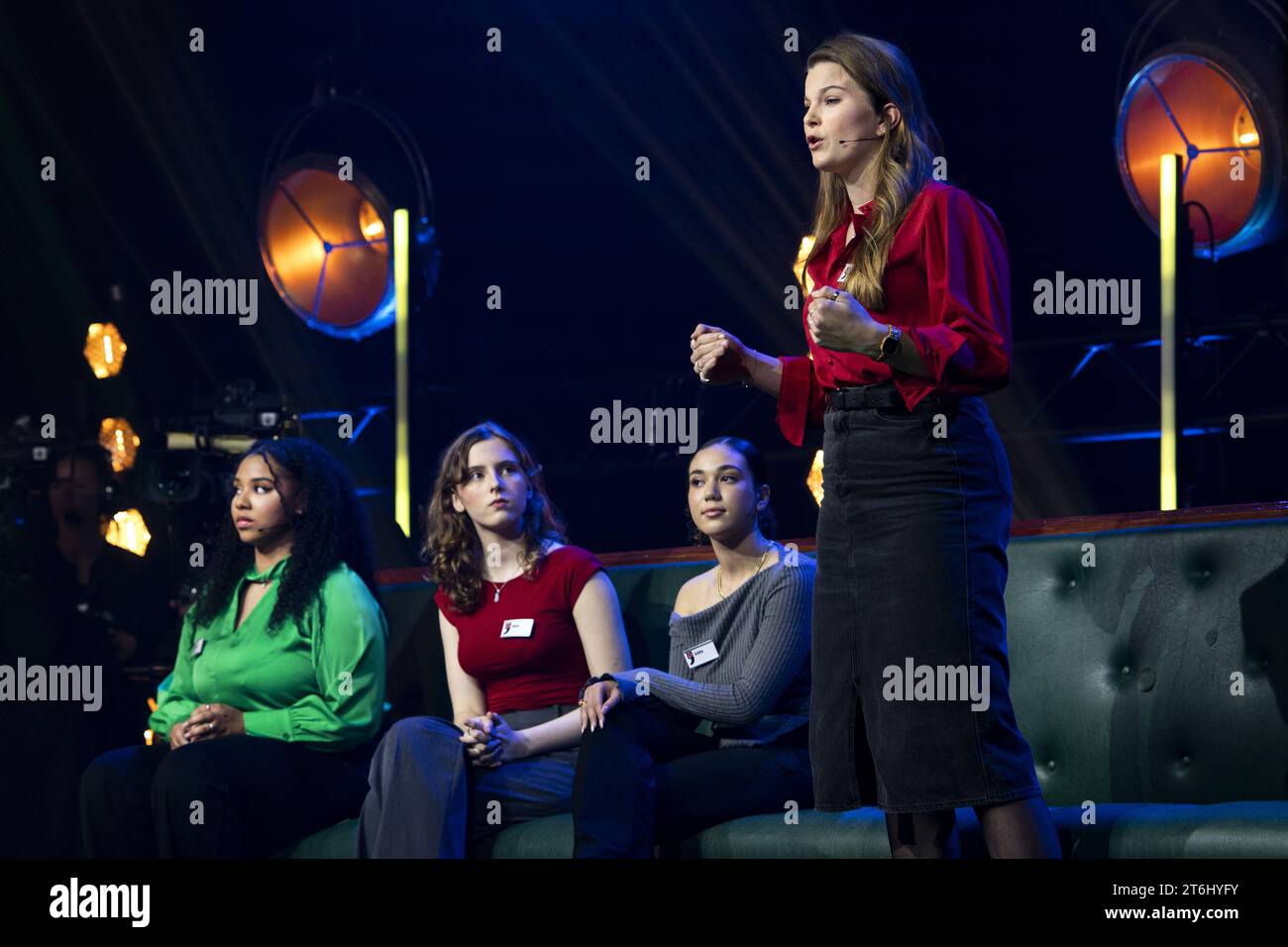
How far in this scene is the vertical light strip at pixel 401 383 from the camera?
447 centimetres

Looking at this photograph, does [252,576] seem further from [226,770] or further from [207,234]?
[207,234]

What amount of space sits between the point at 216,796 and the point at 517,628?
677 millimetres

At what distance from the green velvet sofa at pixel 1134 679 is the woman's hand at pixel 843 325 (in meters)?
0.98

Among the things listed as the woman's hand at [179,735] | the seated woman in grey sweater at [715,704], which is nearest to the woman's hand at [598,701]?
the seated woman in grey sweater at [715,704]

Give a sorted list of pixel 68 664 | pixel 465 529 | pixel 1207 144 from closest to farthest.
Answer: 1. pixel 465 529
2. pixel 68 664
3. pixel 1207 144

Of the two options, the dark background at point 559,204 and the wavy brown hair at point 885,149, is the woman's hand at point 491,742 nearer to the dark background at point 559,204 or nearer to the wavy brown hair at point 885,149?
the wavy brown hair at point 885,149

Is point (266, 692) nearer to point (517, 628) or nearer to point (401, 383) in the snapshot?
point (517, 628)

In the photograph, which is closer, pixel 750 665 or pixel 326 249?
pixel 750 665

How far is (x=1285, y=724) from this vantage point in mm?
2631

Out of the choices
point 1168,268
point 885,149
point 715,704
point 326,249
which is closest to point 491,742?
point 715,704

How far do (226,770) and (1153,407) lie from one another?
11.3 feet

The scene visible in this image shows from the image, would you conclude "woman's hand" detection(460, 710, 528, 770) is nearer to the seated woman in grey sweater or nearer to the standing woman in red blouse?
the seated woman in grey sweater

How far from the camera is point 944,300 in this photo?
1942 millimetres
